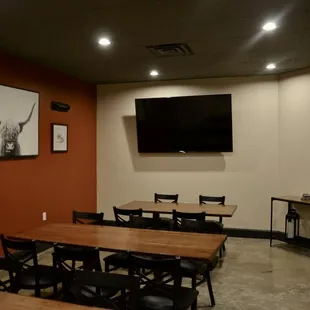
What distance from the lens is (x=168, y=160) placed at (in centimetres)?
667

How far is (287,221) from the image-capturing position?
18.8ft

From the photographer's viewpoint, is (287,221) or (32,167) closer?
(32,167)

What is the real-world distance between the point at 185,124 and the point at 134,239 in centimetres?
336

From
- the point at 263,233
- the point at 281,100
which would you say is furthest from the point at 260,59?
the point at 263,233

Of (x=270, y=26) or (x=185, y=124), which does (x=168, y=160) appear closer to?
(x=185, y=124)

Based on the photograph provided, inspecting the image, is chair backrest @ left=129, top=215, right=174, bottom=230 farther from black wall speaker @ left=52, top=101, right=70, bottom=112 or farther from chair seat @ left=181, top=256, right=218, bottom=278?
black wall speaker @ left=52, top=101, right=70, bottom=112

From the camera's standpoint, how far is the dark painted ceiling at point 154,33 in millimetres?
3125

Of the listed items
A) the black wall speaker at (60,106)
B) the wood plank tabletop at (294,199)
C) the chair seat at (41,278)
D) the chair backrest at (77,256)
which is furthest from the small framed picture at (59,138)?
the wood plank tabletop at (294,199)

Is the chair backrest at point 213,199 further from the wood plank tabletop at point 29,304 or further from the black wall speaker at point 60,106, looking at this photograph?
the wood plank tabletop at point 29,304

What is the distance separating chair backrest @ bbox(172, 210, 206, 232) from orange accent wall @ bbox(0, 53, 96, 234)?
7.00 ft

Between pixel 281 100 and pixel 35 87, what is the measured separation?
390 cm

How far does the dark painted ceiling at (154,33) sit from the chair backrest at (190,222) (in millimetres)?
2009

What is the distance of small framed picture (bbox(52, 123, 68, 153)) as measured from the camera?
567 cm

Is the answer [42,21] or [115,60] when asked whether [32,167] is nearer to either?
[115,60]
